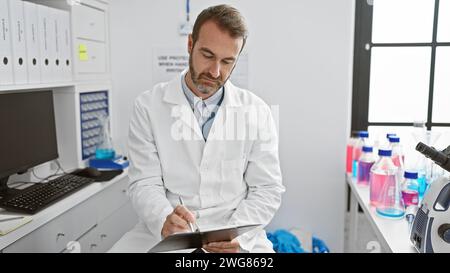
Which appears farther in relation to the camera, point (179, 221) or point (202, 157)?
point (202, 157)

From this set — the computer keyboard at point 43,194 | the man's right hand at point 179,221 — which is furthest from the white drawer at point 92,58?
the man's right hand at point 179,221

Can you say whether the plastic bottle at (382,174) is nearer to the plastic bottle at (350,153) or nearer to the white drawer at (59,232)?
the plastic bottle at (350,153)

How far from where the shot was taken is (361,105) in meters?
2.06

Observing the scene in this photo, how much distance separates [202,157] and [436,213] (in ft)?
2.09

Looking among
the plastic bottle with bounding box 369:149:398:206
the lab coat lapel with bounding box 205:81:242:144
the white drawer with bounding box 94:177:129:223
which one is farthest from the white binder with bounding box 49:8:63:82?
the plastic bottle with bounding box 369:149:398:206

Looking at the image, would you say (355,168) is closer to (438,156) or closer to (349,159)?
(349,159)

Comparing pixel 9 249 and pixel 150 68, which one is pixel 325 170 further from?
pixel 9 249

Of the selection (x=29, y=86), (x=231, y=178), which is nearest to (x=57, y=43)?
(x=29, y=86)

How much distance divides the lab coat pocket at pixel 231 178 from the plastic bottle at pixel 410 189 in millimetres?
558

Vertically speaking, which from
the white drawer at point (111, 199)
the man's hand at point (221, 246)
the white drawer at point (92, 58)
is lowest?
the white drawer at point (111, 199)

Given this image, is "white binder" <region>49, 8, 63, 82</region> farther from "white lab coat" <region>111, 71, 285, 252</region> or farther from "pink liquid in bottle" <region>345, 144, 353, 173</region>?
"pink liquid in bottle" <region>345, 144, 353, 173</region>

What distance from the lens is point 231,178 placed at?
1281mm

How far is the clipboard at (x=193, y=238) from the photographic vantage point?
0.84 meters

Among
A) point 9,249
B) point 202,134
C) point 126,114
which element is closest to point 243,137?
point 202,134
